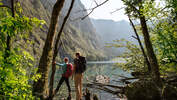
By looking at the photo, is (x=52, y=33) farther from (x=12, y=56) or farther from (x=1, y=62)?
(x=1, y=62)

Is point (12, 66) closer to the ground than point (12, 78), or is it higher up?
higher up

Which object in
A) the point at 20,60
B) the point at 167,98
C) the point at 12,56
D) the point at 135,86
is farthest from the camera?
the point at 135,86

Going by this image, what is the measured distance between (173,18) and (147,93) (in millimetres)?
3641

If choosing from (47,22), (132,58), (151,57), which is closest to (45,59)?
(151,57)

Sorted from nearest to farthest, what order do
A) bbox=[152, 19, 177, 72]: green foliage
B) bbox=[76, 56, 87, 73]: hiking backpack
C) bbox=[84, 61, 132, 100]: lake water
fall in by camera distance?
1. bbox=[152, 19, 177, 72]: green foliage
2. bbox=[76, 56, 87, 73]: hiking backpack
3. bbox=[84, 61, 132, 100]: lake water

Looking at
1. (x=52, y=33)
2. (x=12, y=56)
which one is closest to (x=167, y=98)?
(x=52, y=33)

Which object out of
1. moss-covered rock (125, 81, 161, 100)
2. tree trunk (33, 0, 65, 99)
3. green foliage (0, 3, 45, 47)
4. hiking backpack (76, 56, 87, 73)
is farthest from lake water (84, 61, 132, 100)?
green foliage (0, 3, 45, 47)

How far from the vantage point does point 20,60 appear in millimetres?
2521

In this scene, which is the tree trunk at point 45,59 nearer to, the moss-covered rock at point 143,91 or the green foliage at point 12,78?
the green foliage at point 12,78

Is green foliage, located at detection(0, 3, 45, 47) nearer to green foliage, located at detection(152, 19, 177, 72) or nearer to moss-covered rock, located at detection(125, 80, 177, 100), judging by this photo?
green foliage, located at detection(152, 19, 177, 72)

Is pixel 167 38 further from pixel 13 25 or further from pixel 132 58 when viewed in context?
pixel 132 58

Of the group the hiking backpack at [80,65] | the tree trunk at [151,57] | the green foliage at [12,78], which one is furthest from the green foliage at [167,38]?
the green foliage at [12,78]

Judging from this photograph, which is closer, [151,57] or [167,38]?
[151,57]

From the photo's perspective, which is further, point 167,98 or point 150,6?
point 167,98
